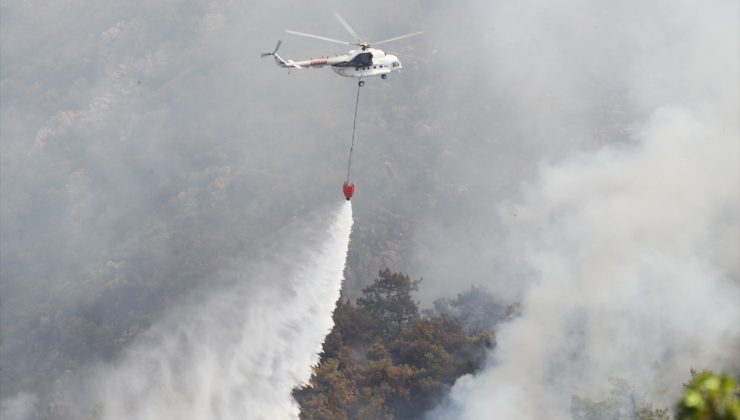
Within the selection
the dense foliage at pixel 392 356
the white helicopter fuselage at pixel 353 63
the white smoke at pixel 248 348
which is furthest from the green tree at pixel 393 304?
the white helicopter fuselage at pixel 353 63

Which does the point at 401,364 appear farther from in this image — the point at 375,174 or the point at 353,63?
the point at 375,174

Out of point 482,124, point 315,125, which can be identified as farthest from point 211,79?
point 482,124

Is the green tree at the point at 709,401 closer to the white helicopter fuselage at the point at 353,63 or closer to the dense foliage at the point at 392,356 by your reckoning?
the white helicopter fuselage at the point at 353,63

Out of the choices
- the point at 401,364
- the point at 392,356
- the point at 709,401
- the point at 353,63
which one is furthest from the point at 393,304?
the point at 709,401

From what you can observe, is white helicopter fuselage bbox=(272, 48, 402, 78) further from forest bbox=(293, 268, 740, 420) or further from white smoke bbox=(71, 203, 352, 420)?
forest bbox=(293, 268, 740, 420)

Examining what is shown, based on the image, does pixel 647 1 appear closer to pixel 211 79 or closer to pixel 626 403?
pixel 211 79
